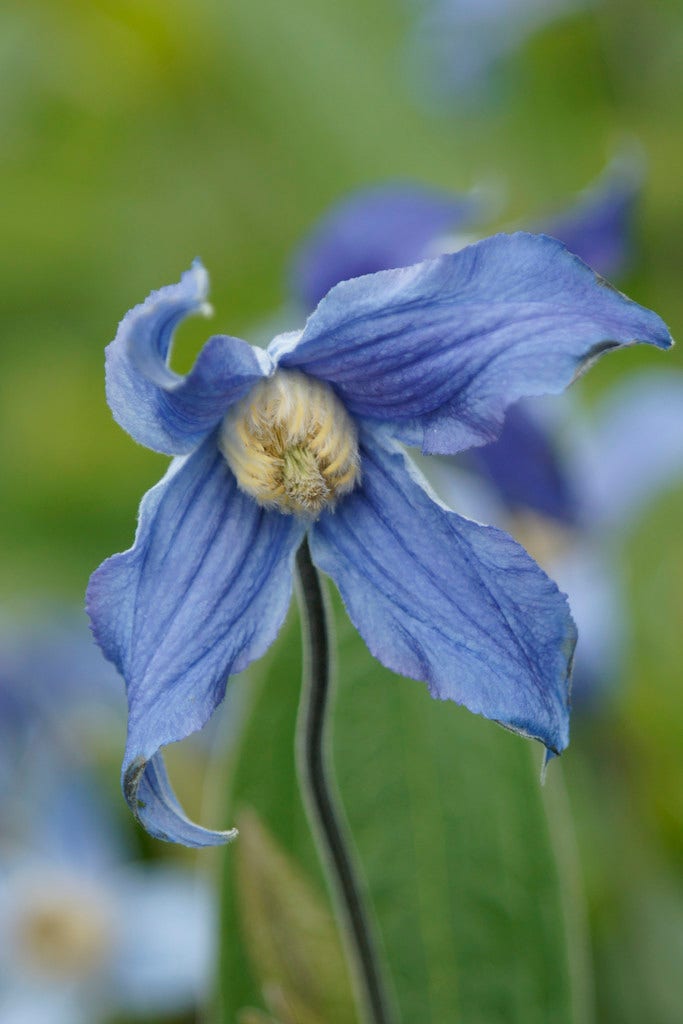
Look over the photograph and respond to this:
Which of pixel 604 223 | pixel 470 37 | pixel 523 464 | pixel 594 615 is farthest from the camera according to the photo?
pixel 470 37

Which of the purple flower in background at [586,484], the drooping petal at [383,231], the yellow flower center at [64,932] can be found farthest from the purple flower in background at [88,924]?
the drooping petal at [383,231]

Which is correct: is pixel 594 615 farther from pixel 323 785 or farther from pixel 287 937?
pixel 323 785

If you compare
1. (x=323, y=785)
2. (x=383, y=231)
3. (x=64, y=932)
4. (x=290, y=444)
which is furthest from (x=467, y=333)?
(x=64, y=932)

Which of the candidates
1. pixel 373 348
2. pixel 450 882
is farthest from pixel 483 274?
pixel 450 882

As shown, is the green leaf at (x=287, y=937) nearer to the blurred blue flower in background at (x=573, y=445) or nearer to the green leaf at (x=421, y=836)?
the green leaf at (x=421, y=836)

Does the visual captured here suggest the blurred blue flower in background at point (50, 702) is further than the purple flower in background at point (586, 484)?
Yes

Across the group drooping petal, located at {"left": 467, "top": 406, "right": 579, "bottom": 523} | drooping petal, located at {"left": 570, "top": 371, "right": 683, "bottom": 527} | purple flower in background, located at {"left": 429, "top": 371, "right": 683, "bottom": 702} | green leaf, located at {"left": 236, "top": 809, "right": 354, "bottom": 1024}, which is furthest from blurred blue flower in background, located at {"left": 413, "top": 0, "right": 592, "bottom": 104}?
green leaf, located at {"left": 236, "top": 809, "right": 354, "bottom": 1024}
